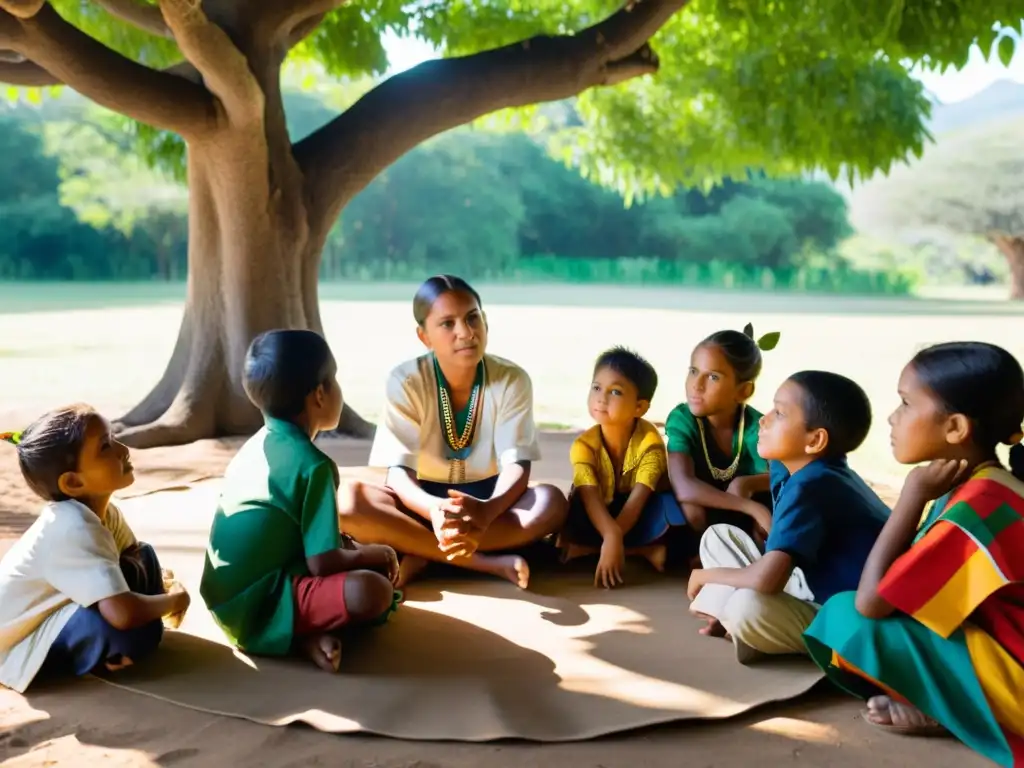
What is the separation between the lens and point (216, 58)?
5148 millimetres

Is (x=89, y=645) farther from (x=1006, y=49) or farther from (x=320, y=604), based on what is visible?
(x=1006, y=49)

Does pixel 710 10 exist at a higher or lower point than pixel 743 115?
higher

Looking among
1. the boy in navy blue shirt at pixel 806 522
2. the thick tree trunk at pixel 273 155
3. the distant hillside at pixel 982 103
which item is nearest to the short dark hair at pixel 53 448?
the boy in navy blue shirt at pixel 806 522

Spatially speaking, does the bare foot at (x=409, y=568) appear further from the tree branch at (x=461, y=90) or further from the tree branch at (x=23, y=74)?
the tree branch at (x=23, y=74)

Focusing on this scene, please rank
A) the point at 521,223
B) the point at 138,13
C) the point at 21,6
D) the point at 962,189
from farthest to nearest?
the point at 521,223 < the point at 962,189 < the point at 138,13 < the point at 21,6

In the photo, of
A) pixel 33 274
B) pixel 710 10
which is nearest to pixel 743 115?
pixel 710 10

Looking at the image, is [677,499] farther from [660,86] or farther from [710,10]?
[660,86]

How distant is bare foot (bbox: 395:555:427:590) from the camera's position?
11.5 ft

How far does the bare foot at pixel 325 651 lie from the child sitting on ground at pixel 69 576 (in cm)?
36

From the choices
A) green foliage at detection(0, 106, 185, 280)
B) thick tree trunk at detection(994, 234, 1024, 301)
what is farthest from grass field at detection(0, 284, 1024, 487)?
thick tree trunk at detection(994, 234, 1024, 301)

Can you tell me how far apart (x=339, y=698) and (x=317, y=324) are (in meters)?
4.73

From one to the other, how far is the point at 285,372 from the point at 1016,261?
1158 inches

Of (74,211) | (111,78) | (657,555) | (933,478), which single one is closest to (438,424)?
(657,555)

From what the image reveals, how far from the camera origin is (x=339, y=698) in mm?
2539
